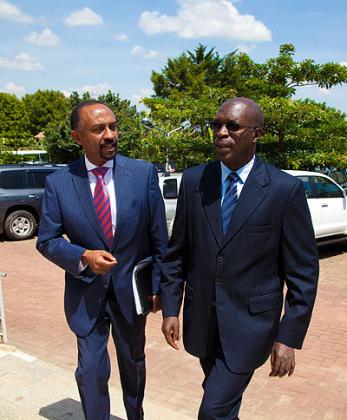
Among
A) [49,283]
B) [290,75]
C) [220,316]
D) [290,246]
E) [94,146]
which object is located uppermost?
[290,75]

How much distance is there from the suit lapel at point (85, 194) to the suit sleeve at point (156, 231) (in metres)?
0.31

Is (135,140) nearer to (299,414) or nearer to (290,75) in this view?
(290,75)

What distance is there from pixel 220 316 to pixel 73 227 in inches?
38.8

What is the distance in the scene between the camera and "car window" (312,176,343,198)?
29.4 ft

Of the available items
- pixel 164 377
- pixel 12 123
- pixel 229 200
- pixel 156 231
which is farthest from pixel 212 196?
pixel 12 123

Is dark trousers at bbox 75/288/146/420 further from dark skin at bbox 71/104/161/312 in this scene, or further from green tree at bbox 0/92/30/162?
green tree at bbox 0/92/30/162

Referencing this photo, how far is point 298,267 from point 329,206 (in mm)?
7179

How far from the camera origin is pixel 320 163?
10805mm

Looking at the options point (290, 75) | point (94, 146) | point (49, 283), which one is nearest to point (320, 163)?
point (290, 75)

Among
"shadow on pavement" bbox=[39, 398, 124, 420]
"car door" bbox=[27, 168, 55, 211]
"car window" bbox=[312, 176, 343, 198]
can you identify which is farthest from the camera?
"car door" bbox=[27, 168, 55, 211]

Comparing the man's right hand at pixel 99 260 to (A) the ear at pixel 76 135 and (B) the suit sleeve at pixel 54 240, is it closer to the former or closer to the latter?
(B) the suit sleeve at pixel 54 240

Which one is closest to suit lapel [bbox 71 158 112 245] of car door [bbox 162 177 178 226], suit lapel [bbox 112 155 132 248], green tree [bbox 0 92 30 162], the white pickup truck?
suit lapel [bbox 112 155 132 248]

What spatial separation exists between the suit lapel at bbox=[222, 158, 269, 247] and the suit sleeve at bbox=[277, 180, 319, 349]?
0.44ft

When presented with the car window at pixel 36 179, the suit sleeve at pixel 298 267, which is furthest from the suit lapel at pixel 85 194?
the car window at pixel 36 179
